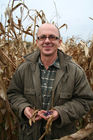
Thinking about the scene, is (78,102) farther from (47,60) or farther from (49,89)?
(47,60)

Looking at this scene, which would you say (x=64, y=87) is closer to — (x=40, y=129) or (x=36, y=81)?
(x=36, y=81)

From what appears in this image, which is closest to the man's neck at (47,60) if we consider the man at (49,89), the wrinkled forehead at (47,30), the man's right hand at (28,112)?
the man at (49,89)

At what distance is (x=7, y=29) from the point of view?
240 cm

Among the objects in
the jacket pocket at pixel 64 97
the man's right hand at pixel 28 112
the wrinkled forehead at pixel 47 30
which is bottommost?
the man's right hand at pixel 28 112

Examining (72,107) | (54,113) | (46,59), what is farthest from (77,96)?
(46,59)

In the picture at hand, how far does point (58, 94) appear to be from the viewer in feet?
6.02

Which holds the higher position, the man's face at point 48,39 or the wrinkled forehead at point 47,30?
the wrinkled forehead at point 47,30

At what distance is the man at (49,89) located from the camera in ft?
5.97

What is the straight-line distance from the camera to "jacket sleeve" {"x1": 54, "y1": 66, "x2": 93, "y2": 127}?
174 centimetres

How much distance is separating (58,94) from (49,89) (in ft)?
0.37

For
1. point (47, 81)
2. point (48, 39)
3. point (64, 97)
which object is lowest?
point (64, 97)

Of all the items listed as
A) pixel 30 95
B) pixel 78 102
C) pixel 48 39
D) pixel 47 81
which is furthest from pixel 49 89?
pixel 48 39

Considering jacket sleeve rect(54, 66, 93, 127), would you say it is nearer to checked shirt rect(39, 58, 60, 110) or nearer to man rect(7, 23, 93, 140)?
man rect(7, 23, 93, 140)

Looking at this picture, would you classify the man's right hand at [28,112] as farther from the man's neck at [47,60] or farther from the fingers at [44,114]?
the man's neck at [47,60]
